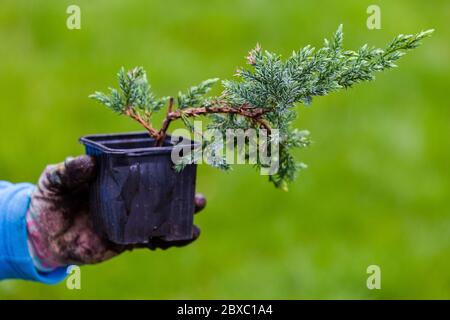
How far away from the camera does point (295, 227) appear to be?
4.83 metres

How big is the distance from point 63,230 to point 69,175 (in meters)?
0.35

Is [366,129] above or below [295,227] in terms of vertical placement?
above

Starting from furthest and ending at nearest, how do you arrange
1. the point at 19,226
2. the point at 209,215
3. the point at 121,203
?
the point at 209,215, the point at 19,226, the point at 121,203

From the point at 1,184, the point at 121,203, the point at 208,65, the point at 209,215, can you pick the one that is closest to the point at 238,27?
the point at 208,65

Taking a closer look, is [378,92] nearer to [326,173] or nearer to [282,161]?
[326,173]

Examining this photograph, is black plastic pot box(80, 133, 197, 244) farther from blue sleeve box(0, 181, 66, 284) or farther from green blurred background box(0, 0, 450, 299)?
green blurred background box(0, 0, 450, 299)

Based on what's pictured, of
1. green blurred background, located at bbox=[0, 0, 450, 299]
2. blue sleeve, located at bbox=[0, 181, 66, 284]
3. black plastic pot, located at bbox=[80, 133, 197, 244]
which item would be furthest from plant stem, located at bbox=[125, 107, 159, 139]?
green blurred background, located at bbox=[0, 0, 450, 299]

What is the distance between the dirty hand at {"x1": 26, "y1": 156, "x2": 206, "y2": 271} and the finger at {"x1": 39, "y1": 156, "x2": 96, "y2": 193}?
17 mm

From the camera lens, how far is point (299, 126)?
512 centimetres

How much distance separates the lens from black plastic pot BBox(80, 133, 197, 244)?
2.29m

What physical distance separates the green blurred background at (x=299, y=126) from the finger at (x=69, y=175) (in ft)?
6.54

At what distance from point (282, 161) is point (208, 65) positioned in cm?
309

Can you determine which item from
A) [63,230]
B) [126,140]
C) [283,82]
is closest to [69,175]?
[126,140]

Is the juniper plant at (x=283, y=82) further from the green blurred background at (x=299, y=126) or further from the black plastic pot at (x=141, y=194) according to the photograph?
the green blurred background at (x=299, y=126)
